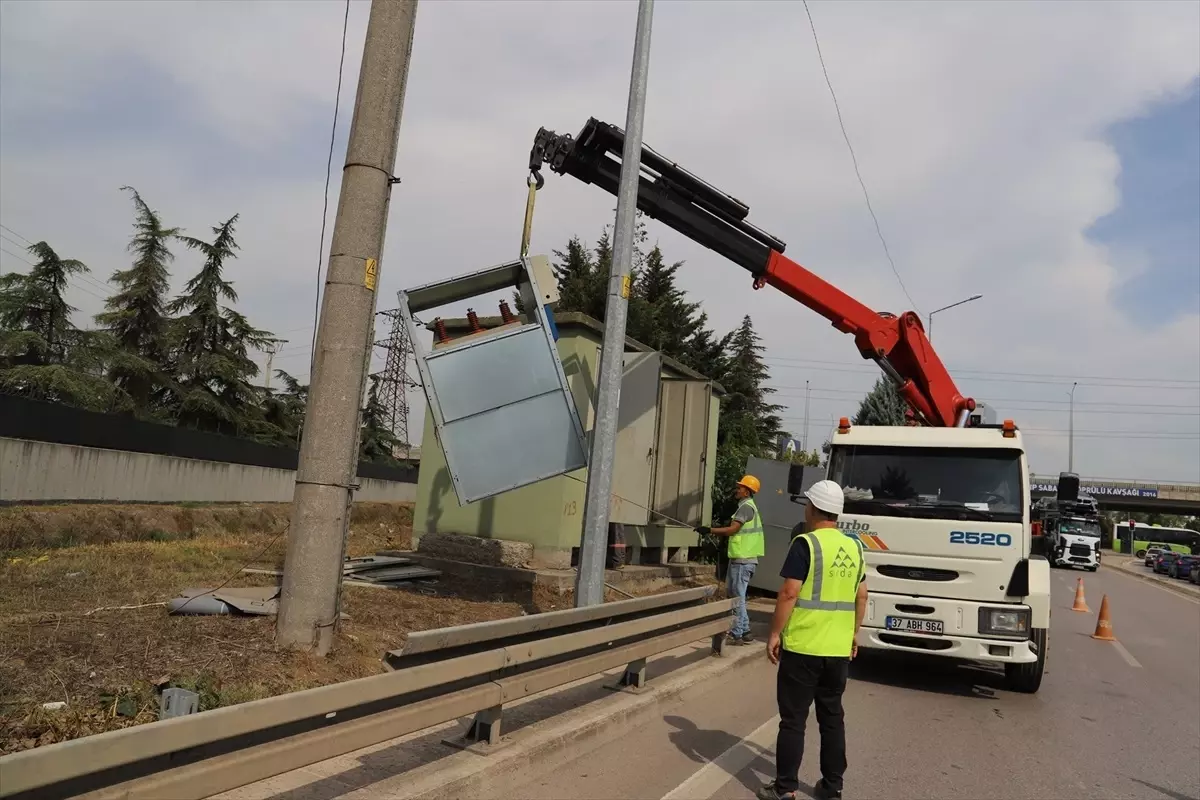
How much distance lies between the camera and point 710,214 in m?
10.6

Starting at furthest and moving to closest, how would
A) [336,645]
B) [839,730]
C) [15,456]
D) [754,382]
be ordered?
[754,382] → [15,456] → [336,645] → [839,730]

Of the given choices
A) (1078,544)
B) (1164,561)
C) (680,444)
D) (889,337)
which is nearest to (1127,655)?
(889,337)

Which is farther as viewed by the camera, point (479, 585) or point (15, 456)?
point (15, 456)

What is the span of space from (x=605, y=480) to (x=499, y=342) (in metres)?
1.83

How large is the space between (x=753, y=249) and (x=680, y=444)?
4262mm

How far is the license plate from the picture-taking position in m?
7.87

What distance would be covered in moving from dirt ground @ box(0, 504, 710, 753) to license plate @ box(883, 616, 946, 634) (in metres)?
3.56

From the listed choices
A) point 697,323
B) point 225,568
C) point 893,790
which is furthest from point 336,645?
point 697,323

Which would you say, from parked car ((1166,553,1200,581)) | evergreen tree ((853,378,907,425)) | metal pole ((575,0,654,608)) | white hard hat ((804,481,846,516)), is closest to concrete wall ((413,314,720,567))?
metal pole ((575,0,654,608))

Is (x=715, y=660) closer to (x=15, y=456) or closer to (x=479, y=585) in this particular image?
(x=479, y=585)

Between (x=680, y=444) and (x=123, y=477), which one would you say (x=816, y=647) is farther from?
(x=123, y=477)

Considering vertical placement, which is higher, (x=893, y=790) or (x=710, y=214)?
(x=710, y=214)

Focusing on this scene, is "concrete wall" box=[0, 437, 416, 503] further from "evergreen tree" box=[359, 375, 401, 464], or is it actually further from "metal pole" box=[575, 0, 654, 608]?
"evergreen tree" box=[359, 375, 401, 464]

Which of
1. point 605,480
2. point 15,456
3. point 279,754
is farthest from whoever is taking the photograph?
point 15,456
